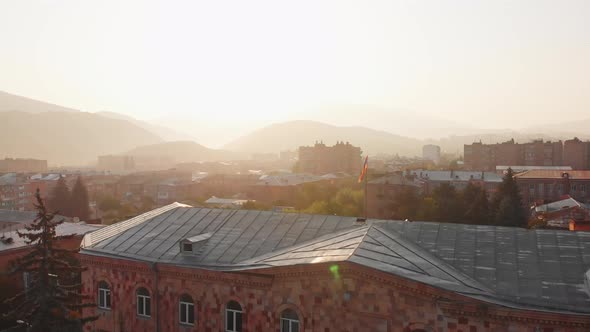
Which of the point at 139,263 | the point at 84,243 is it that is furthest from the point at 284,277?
the point at 84,243

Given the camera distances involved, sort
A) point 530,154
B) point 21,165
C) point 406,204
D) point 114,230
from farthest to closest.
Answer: point 21,165, point 530,154, point 406,204, point 114,230

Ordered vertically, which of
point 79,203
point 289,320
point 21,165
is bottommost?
point 79,203

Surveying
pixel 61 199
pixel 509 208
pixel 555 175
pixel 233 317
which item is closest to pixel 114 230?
pixel 233 317

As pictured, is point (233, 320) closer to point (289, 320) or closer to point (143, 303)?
point (289, 320)

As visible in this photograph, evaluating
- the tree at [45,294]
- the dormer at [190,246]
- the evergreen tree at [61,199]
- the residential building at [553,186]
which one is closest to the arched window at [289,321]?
the dormer at [190,246]

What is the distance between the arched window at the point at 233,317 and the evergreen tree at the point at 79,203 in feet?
226

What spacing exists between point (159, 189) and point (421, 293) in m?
96.6

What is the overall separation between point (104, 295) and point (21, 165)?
16672cm

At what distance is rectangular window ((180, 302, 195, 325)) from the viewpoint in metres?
20.2

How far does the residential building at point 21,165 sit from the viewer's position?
160 m

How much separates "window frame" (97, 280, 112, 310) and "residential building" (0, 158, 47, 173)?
157m

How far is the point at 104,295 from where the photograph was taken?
2239 centimetres

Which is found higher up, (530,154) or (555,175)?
(530,154)

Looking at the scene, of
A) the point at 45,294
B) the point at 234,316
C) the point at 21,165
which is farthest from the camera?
the point at 21,165
